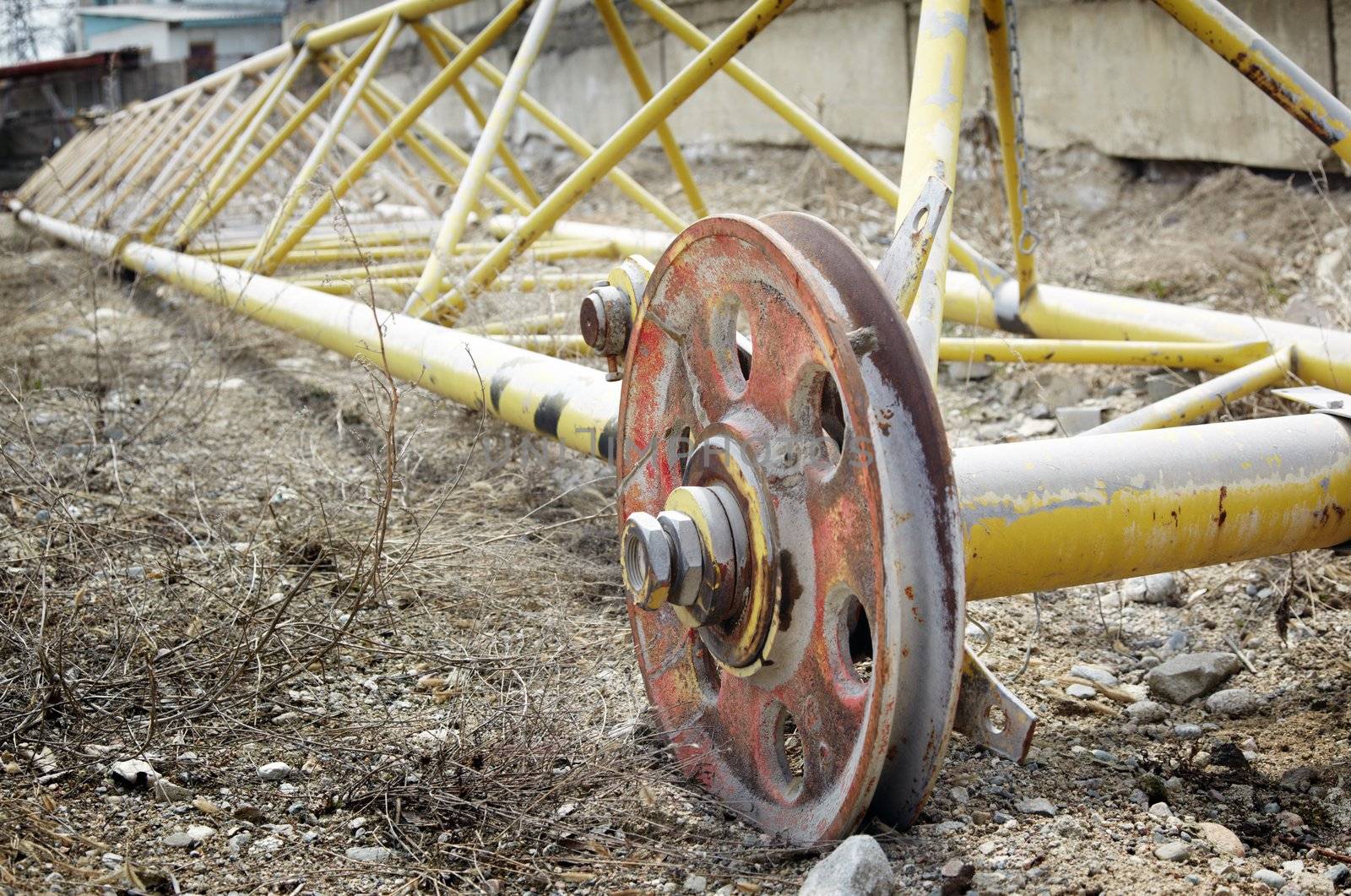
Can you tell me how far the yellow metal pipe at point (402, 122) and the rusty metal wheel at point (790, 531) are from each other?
2.63 metres

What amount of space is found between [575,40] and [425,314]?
6.93m

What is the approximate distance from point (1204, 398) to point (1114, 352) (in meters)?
0.39

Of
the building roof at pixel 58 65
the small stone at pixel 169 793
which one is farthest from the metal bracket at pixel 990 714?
the building roof at pixel 58 65

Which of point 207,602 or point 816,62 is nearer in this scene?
point 207,602

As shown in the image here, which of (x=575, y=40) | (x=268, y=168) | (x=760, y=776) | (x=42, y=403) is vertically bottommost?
(x=760, y=776)

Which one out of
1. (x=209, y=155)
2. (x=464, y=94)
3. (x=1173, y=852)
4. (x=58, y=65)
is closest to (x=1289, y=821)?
(x=1173, y=852)

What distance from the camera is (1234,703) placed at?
85.8 inches

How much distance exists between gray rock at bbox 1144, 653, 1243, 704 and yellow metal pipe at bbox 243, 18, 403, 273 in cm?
287

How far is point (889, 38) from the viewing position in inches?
267

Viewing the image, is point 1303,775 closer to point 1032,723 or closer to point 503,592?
point 1032,723

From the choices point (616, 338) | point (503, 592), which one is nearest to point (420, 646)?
point (503, 592)

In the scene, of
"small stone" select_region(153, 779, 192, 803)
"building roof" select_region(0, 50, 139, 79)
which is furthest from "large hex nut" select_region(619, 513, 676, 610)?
"building roof" select_region(0, 50, 139, 79)

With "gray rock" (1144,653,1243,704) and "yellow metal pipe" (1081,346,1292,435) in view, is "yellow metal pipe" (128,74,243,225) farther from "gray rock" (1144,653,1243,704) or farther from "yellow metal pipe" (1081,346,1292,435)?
"gray rock" (1144,653,1243,704)

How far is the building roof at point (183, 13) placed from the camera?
26719 mm
